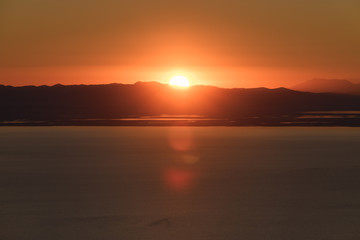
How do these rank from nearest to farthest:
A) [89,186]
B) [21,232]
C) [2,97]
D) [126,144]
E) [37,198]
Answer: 1. [21,232]
2. [37,198]
3. [89,186]
4. [126,144]
5. [2,97]

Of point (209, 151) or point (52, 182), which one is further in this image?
point (209, 151)

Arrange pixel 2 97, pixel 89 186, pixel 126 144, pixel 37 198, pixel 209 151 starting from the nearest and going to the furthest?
pixel 37 198, pixel 89 186, pixel 209 151, pixel 126 144, pixel 2 97

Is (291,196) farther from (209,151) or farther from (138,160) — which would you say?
(209,151)

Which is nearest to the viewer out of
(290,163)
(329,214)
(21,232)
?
(21,232)

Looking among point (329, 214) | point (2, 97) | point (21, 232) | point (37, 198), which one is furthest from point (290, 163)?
point (2, 97)

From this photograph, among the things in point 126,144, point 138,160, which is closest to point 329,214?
point 138,160

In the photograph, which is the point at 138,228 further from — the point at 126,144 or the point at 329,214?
the point at 126,144
